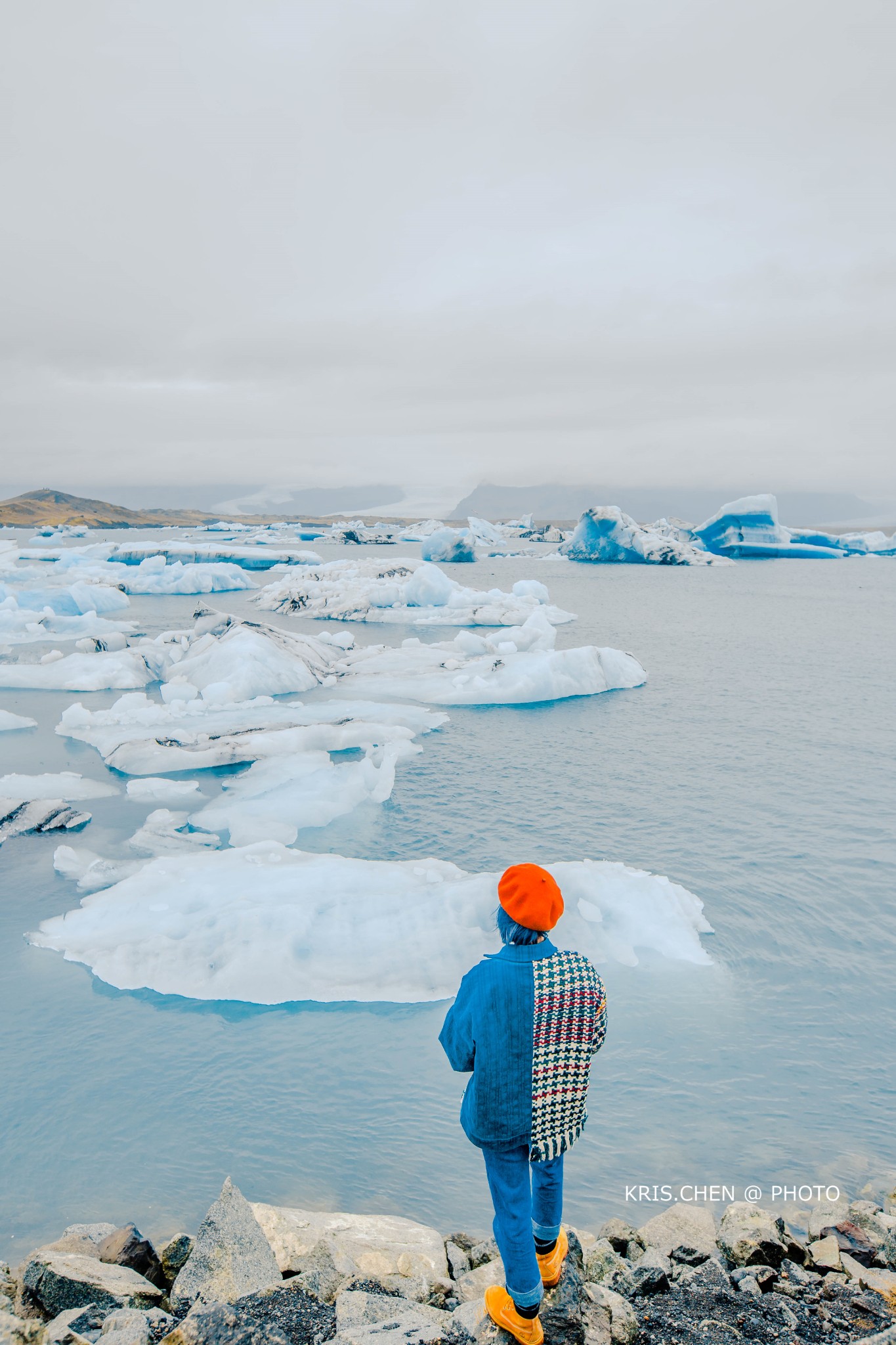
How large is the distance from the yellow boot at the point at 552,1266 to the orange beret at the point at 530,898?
3.35 ft

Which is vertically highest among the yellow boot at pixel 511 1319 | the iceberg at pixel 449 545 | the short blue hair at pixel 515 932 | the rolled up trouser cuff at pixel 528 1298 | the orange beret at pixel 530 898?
the iceberg at pixel 449 545

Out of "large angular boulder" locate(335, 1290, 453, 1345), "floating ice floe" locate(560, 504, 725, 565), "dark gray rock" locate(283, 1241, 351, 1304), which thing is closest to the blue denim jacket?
"large angular boulder" locate(335, 1290, 453, 1345)

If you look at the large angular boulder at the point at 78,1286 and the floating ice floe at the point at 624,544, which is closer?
the large angular boulder at the point at 78,1286

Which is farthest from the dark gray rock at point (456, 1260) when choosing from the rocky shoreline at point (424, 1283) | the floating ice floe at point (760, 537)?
the floating ice floe at point (760, 537)

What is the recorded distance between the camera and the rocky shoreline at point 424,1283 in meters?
2.08

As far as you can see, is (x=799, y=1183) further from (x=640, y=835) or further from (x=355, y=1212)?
(x=640, y=835)

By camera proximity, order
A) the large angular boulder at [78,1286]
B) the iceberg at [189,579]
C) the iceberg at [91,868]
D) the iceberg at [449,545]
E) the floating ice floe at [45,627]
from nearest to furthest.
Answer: the large angular boulder at [78,1286] < the iceberg at [91,868] < the floating ice floe at [45,627] < the iceberg at [189,579] < the iceberg at [449,545]

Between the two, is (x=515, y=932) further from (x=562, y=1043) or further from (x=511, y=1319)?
(x=511, y=1319)

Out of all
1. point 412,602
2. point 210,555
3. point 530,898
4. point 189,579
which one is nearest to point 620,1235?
Answer: point 530,898

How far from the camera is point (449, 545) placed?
39781 millimetres

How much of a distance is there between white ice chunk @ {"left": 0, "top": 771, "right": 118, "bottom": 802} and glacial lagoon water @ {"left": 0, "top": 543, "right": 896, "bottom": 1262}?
0.79 feet

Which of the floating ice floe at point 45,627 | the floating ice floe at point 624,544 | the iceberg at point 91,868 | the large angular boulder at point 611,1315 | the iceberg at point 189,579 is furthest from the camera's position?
the floating ice floe at point 624,544

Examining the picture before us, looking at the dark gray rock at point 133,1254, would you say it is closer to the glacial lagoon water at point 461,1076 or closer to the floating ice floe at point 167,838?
the glacial lagoon water at point 461,1076

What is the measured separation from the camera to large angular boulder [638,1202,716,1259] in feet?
8.65
